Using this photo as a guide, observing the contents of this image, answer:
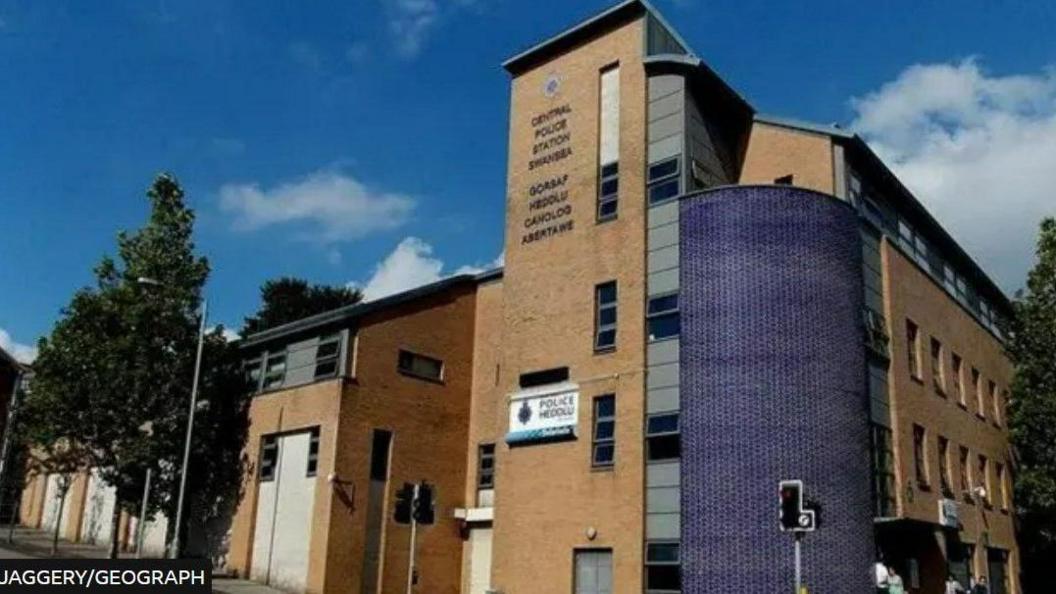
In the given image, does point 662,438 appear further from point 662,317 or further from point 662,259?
point 662,259

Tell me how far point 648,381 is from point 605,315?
2629 millimetres

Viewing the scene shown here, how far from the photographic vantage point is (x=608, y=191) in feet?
96.4

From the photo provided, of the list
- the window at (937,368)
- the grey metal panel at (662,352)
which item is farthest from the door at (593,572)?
the window at (937,368)

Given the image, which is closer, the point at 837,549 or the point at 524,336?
the point at 837,549

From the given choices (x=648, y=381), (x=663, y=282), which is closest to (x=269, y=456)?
(x=648, y=381)

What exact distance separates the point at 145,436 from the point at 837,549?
21725mm

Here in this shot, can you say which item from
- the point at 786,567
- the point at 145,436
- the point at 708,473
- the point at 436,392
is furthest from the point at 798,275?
the point at 145,436

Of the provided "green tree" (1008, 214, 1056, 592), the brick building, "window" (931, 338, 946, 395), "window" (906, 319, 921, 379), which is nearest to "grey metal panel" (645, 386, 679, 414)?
the brick building

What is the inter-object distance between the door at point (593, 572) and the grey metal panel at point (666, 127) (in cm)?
1111

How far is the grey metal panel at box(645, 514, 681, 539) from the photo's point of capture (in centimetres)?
2511

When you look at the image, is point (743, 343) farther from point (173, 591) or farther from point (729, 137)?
point (173, 591)

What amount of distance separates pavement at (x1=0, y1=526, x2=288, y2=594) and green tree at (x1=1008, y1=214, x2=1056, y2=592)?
25.4m

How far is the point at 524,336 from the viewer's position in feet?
98.9

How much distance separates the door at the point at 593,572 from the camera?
85.9 feet
